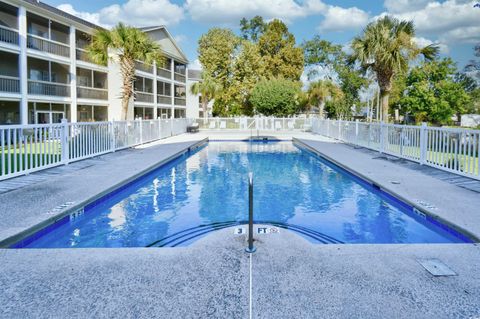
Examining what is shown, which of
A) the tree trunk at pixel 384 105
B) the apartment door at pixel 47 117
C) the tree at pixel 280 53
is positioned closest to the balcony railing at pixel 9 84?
the apartment door at pixel 47 117

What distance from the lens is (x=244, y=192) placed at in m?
8.20

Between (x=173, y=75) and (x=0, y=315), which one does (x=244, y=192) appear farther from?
(x=173, y=75)

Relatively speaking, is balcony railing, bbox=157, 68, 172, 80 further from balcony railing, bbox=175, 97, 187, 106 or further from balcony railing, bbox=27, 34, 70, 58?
balcony railing, bbox=27, 34, 70, 58

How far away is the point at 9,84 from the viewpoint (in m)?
18.8

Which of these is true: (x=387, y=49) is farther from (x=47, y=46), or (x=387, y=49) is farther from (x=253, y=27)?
(x=253, y=27)

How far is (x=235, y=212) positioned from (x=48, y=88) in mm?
18903

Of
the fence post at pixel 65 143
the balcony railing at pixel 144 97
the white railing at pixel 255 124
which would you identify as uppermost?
the balcony railing at pixel 144 97

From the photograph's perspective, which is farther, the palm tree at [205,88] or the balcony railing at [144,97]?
the palm tree at [205,88]

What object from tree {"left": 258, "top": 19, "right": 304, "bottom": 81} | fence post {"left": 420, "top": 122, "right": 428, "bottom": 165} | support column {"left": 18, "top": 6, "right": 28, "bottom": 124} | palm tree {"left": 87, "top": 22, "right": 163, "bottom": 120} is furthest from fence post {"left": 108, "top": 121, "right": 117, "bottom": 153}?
tree {"left": 258, "top": 19, "right": 304, "bottom": 81}

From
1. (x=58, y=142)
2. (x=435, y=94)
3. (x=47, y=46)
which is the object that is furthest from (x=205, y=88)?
(x=435, y=94)

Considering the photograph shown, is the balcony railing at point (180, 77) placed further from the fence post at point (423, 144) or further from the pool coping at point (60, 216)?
the fence post at point (423, 144)

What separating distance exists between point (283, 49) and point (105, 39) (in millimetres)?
28188

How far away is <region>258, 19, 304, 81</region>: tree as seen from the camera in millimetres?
42031

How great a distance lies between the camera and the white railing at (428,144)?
25.1 feet
